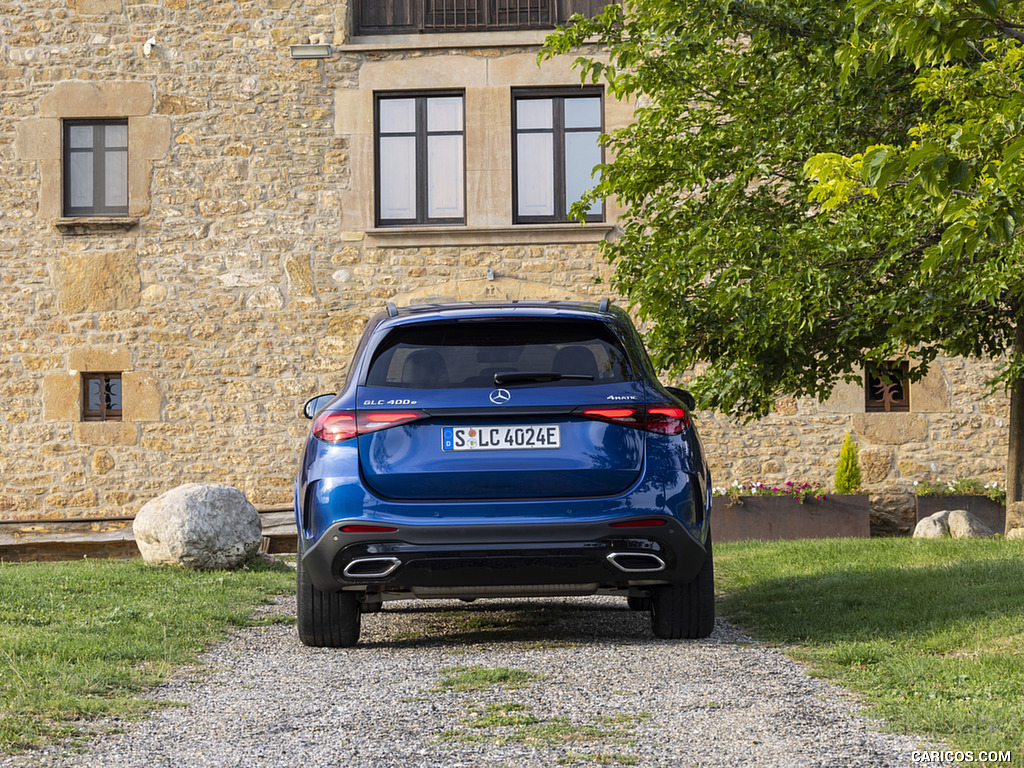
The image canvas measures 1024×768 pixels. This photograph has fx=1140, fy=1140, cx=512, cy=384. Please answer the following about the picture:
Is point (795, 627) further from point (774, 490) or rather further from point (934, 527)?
point (774, 490)

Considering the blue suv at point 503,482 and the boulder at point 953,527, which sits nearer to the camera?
the blue suv at point 503,482

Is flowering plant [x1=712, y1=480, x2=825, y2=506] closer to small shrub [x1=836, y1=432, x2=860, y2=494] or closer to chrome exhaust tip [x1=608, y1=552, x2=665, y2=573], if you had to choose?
small shrub [x1=836, y1=432, x2=860, y2=494]

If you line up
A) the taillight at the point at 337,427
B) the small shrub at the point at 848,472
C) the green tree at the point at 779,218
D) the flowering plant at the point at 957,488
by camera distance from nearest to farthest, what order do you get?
1. the taillight at the point at 337,427
2. the green tree at the point at 779,218
3. the flowering plant at the point at 957,488
4. the small shrub at the point at 848,472

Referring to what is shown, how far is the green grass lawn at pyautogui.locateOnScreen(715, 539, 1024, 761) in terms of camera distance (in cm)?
387

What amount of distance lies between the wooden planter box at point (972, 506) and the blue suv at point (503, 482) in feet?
34.4

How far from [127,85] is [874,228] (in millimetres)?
10774

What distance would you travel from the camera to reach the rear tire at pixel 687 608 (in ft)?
18.2

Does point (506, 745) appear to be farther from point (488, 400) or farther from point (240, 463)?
point (240, 463)

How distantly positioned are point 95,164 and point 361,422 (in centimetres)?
1230

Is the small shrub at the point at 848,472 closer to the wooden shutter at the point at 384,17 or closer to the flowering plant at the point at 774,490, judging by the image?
the flowering plant at the point at 774,490

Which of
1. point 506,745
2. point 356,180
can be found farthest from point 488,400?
point 356,180

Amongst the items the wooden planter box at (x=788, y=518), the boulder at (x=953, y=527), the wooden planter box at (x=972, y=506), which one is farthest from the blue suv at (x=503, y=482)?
the wooden planter box at (x=972, y=506)

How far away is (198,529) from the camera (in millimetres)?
9461

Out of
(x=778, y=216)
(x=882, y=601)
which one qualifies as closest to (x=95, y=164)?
(x=778, y=216)
